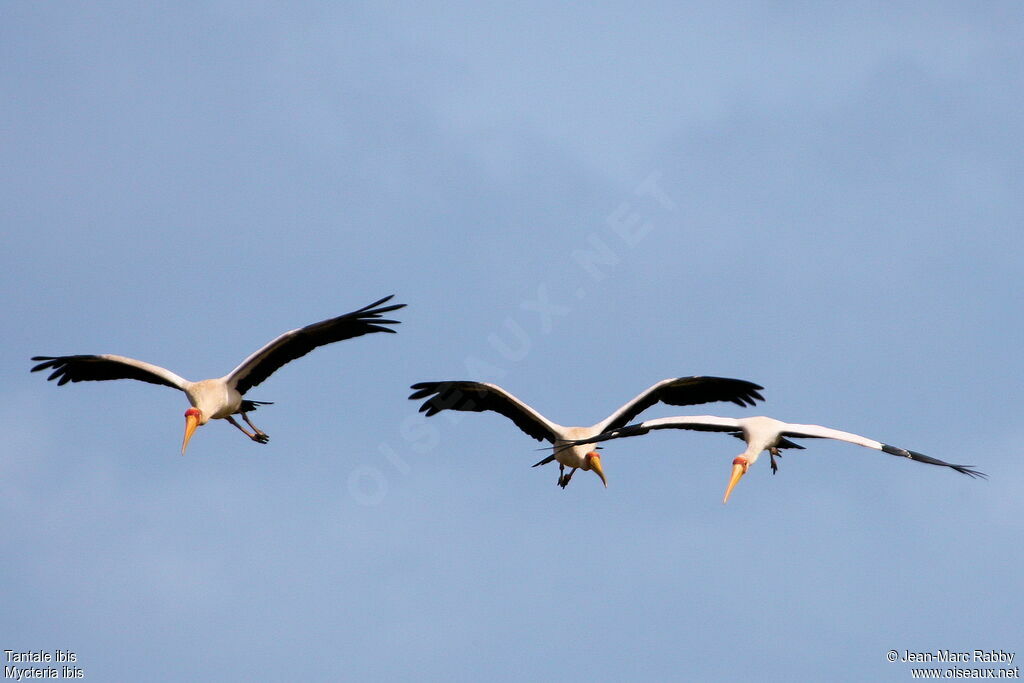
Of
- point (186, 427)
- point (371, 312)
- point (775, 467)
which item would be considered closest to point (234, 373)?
point (186, 427)

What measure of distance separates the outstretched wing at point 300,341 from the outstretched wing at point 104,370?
966 mm

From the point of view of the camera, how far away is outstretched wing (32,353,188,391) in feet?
62.3

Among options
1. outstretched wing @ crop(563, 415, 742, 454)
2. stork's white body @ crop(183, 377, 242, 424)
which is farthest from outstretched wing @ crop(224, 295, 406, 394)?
outstretched wing @ crop(563, 415, 742, 454)

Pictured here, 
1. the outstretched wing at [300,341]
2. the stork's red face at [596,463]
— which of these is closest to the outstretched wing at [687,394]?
the stork's red face at [596,463]

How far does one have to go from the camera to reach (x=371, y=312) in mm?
17141

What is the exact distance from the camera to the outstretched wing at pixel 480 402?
725 inches

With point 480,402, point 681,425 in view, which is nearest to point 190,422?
point 480,402

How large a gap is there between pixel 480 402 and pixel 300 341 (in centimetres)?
270

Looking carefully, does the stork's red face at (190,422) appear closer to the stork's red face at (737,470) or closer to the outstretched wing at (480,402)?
the outstretched wing at (480,402)

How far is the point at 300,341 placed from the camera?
17.9 meters

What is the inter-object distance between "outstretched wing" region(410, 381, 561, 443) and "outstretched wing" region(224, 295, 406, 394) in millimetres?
1297

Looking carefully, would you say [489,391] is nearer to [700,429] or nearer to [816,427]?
[700,429]

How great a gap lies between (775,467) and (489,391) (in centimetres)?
393

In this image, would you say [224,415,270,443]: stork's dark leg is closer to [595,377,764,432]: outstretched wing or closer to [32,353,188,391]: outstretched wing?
[32,353,188,391]: outstretched wing
